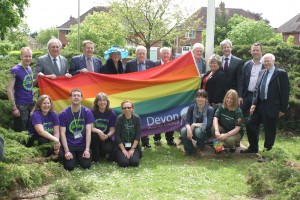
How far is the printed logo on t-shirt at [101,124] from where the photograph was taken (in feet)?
23.9

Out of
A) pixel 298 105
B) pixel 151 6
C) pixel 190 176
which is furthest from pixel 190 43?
pixel 190 176

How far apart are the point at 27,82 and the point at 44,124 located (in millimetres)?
833

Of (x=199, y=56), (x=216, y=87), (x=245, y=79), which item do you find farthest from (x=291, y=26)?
(x=216, y=87)

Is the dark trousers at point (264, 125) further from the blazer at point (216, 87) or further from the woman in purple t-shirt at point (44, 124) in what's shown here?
the woman in purple t-shirt at point (44, 124)

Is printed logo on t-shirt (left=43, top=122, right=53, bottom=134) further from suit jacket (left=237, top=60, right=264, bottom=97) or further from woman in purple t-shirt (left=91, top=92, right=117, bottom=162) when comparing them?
suit jacket (left=237, top=60, right=264, bottom=97)

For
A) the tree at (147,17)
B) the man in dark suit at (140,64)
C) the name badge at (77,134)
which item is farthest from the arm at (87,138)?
the tree at (147,17)

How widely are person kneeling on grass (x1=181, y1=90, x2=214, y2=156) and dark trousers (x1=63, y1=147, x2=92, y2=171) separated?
1.94m

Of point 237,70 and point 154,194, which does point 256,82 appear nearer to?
point 237,70

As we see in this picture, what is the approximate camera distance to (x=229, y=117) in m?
7.41

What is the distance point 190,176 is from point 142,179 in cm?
79

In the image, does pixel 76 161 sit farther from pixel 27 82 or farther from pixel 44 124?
pixel 27 82

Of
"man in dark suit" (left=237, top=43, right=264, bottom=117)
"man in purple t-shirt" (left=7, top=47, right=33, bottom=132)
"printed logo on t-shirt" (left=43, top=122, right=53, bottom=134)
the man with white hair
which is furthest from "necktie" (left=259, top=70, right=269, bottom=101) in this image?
"man in purple t-shirt" (left=7, top=47, right=33, bottom=132)

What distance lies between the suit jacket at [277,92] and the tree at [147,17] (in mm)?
20317

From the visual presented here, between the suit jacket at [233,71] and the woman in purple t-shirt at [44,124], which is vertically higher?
the suit jacket at [233,71]
